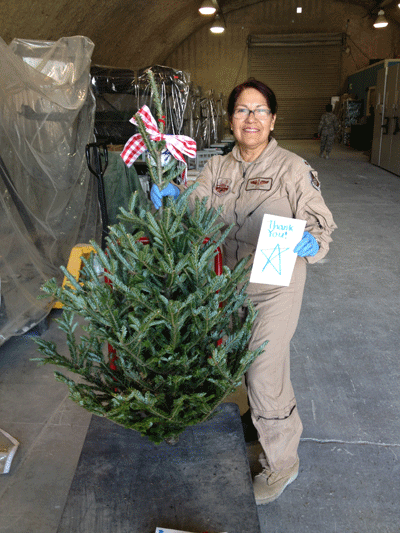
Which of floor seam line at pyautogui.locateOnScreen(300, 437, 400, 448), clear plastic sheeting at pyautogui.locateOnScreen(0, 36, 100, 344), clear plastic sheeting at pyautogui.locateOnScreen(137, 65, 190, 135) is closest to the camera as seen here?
floor seam line at pyautogui.locateOnScreen(300, 437, 400, 448)

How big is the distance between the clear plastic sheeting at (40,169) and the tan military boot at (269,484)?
200 cm

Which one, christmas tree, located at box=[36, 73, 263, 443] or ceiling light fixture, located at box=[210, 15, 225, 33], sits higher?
ceiling light fixture, located at box=[210, 15, 225, 33]

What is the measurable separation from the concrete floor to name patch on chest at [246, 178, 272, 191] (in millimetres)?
1308

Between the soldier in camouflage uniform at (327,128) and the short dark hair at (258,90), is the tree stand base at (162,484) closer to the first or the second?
the short dark hair at (258,90)

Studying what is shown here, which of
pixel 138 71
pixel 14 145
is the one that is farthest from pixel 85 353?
pixel 138 71

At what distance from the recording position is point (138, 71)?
5.93 metres

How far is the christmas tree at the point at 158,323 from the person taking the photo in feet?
4.14

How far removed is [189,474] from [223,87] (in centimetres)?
2079

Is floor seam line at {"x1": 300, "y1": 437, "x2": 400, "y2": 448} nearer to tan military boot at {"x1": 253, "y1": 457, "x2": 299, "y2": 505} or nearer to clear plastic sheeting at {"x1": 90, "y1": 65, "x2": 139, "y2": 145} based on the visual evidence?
tan military boot at {"x1": 253, "y1": 457, "x2": 299, "y2": 505}

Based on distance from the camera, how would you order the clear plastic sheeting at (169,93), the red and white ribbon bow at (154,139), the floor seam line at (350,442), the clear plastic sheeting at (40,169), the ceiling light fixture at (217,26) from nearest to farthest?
the red and white ribbon bow at (154,139) < the floor seam line at (350,442) < the clear plastic sheeting at (40,169) < the clear plastic sheeting at (169,93) < the ceiling light fixture at (217,26)

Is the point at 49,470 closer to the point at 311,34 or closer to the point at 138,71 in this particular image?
the point at 138,71

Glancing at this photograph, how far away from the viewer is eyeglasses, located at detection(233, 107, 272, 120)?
1865mm

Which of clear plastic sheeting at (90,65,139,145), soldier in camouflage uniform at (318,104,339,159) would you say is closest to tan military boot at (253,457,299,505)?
clear plastic sheeting at (90,65,139,145)

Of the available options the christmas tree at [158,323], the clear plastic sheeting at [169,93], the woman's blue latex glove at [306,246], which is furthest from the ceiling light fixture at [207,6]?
the christmas tree at [158,323]
